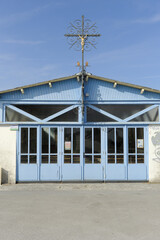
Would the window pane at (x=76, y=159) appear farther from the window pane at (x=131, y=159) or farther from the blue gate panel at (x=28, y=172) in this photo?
the window pane at (x=131, y=159)

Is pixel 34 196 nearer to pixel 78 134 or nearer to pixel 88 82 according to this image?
pixel 78 134

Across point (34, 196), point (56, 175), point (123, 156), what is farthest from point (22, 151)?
point (123, 156)

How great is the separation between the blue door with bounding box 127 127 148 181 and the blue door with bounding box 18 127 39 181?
390 centimetres

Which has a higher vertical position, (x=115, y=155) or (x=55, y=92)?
(x=55, y=92)

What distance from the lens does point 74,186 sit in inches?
318

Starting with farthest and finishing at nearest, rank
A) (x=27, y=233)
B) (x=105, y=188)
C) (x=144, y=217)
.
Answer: (x=105, y=188) → (x=144, y=217) → (x=27, y=233)

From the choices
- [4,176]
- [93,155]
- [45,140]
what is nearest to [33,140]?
[45,140]

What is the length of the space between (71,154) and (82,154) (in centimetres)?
46

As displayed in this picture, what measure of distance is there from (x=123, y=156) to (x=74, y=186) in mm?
2363

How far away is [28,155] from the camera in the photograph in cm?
864

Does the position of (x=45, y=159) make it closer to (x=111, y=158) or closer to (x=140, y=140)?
(x=111, y=158)

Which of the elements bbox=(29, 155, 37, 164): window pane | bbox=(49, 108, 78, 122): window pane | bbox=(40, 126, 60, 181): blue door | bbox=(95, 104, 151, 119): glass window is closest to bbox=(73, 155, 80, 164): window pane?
bbox=(40, 126, 60, 181): blue door

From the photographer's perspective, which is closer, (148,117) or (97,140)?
(97,140)

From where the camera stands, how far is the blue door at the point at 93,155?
859 cm
